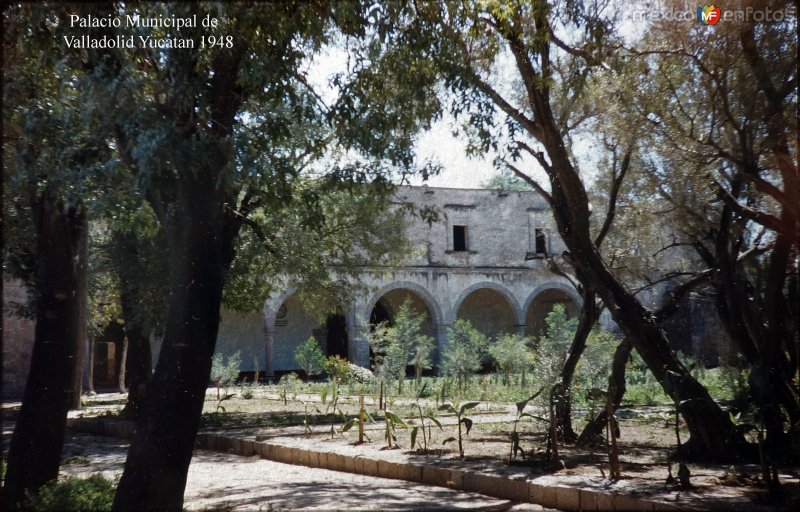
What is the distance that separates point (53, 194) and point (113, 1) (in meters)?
1.47

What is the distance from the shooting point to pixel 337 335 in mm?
25953

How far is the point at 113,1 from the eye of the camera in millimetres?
5145

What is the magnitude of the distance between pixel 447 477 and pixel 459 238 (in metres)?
20.6

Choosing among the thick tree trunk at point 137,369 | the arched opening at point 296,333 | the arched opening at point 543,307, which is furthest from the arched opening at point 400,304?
the thick tree trunk at point 137,369

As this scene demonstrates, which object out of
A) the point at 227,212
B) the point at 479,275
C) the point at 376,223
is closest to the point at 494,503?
the point at 227,212

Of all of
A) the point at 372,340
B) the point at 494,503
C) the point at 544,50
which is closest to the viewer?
the point at 494,503

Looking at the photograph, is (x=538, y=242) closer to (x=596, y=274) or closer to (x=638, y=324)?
(x=596, y=274)

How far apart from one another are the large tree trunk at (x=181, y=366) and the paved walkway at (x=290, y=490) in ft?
3.03

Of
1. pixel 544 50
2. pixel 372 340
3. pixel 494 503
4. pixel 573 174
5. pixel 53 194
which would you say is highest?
pixel 544 50

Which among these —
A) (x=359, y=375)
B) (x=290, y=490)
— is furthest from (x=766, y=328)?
(x=359, y=375)

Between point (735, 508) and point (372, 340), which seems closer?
point (735, 508)

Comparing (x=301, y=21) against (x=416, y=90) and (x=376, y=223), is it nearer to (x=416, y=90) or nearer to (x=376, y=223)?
(x=416, y=90)

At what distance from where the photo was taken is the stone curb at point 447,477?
16.0ft

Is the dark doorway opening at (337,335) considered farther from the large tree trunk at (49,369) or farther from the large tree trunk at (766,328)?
the large tree trunk at (49,369)
